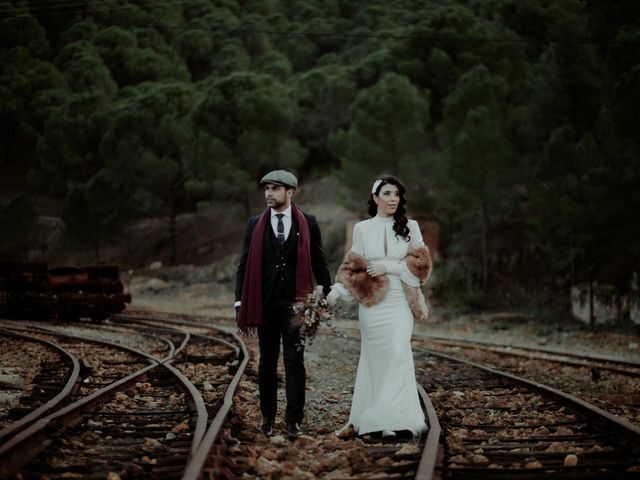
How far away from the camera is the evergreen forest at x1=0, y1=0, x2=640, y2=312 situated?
63.5ft

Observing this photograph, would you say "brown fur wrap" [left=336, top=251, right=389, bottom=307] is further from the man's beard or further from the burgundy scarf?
the man's beard

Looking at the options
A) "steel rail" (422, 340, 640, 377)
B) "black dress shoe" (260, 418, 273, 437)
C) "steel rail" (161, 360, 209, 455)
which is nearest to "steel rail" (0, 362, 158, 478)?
"steel rail" (161, 360, 209, 455)

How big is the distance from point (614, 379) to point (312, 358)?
4.15m

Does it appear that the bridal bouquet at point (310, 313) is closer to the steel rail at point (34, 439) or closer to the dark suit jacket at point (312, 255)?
the dark suit jacket at point (312, 255)

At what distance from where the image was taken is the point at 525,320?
19828mm

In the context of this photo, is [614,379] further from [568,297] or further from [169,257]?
[169,257]

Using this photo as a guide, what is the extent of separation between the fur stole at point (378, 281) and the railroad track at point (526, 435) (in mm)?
967

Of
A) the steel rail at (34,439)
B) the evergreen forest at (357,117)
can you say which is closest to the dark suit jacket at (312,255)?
the steel rail at (34,439)

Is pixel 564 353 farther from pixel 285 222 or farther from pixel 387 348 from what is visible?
pixel 285 222


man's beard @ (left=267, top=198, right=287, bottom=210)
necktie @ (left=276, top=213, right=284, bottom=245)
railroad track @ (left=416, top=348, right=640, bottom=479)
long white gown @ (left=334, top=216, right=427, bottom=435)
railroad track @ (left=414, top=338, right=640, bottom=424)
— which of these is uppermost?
man's beard @ (left=267, top=198, right=287, bottom=210)

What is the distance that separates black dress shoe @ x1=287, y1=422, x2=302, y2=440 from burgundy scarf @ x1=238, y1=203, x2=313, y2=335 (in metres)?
0.73

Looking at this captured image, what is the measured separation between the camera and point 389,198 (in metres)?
5.54

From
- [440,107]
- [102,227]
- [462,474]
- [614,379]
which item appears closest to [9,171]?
[102,227]

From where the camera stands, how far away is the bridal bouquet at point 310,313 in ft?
18.0
